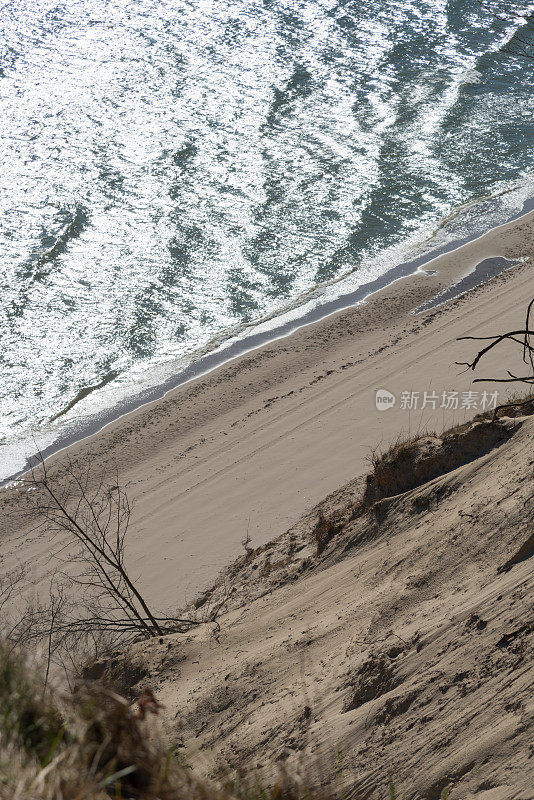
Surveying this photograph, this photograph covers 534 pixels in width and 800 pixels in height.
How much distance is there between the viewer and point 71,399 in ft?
51.6

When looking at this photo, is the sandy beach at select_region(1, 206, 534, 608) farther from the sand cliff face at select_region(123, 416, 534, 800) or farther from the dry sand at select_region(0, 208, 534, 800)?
the sand cliff face at select_region(123, 416, 534, 800)

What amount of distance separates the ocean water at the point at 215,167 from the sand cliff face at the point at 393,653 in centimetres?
850

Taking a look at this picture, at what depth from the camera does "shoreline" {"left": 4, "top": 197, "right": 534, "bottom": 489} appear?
1482cm

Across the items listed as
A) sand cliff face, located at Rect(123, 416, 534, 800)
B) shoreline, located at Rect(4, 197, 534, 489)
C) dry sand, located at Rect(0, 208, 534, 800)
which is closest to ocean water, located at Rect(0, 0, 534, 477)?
shoreline, located at Rect(4, 197, 534, 489)

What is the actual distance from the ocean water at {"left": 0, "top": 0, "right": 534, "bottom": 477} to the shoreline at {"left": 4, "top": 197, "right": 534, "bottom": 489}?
305 millimetres

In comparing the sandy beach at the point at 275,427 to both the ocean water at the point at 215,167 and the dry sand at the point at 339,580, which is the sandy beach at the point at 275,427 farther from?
the ocean water at the point at 215,167

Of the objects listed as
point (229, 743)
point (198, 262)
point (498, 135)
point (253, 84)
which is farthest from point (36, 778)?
point (253, 84)

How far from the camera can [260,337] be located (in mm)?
17109

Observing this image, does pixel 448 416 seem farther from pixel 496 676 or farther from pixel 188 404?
pixel 496 676

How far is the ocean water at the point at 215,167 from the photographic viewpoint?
1750cm

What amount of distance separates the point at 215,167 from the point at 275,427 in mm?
13187

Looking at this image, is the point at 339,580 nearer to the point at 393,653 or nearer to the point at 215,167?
the point at 393,653

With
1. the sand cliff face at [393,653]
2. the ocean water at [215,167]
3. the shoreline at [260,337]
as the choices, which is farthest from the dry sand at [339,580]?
the ocean water at [215,167]

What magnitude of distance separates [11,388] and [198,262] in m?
6.00
